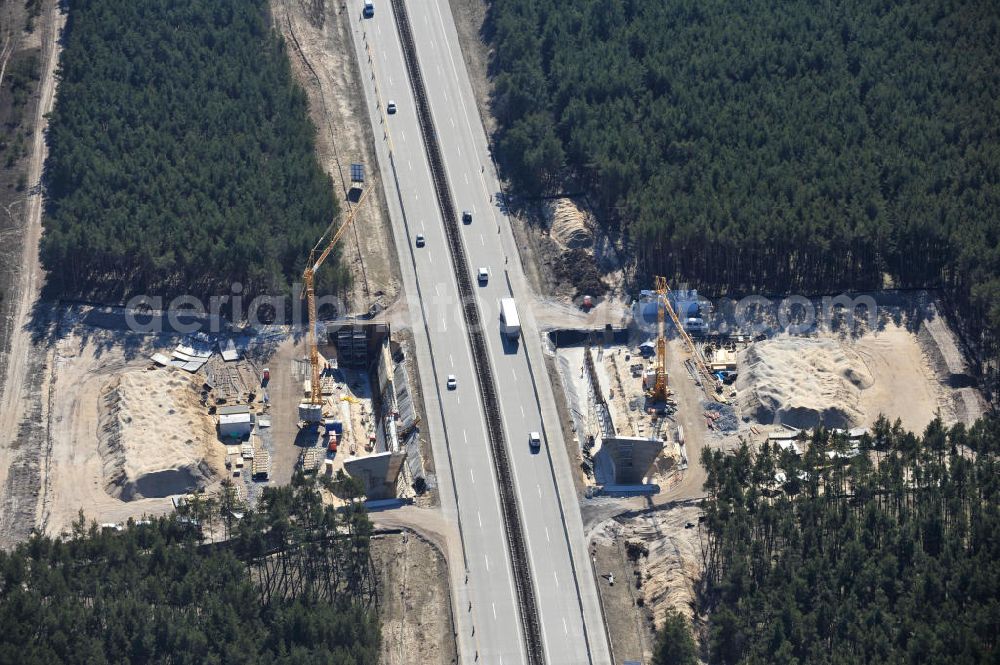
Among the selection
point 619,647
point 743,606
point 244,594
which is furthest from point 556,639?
point 244,594

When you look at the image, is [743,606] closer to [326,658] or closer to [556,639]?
[556,639]

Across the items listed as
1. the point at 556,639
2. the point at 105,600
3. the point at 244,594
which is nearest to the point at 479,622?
the point at 556,639

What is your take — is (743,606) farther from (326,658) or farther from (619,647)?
(326,658)

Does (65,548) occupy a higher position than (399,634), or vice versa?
(65,548)

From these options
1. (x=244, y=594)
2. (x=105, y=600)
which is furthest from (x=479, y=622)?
(x=105, y=600)

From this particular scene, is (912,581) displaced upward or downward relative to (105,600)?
downward

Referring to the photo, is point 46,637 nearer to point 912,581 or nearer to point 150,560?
point 150,560

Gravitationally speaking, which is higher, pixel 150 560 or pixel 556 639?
pixel 150 560
